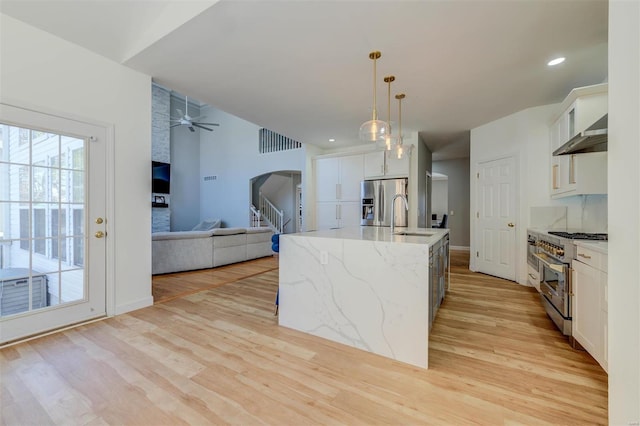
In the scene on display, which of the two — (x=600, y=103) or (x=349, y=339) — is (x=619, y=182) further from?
(x=600, y=103)

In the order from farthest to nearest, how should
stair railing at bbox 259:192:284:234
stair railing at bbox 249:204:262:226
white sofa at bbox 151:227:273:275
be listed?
stair railing at bbox 259:192:284:234, stair railing at bbox 249:204:262:226, white sofa at bbox 151:227:273:275

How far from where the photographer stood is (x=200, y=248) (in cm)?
507

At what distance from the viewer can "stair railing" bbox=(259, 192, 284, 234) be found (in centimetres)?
952

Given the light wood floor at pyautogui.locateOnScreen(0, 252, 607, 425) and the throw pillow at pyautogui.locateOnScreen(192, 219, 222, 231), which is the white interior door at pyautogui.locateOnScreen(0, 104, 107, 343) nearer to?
the light wood floor at pyautogui.locateOnScreen(0, 252, 607, 425)

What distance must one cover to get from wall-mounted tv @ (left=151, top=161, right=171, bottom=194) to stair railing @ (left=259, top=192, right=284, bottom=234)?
302 centimetres

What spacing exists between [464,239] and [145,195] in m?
7.87

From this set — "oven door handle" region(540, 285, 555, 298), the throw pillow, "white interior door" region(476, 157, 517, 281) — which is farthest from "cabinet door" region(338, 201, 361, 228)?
the throw pillow

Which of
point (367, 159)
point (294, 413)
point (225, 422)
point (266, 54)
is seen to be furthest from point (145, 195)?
point (367, 159)

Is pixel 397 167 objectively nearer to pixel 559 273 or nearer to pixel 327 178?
pixel 327 178

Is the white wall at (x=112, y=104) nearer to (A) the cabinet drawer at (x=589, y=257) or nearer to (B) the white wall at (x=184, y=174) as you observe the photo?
(A) the cabinet drawer at (x=589, y=257)

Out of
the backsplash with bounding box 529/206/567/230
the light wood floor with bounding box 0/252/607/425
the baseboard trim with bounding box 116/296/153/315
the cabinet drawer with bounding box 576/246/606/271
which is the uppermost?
the backsplash with bounding box 529/206/567/230

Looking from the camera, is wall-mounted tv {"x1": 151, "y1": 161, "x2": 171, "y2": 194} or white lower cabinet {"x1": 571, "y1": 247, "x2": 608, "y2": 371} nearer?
white lower cabinet {"x1": 571, "y1": 247, "x2": 608, "y2": 371}

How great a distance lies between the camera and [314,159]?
668 centimetres

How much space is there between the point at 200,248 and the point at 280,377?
3.92 m
